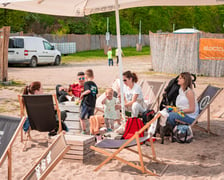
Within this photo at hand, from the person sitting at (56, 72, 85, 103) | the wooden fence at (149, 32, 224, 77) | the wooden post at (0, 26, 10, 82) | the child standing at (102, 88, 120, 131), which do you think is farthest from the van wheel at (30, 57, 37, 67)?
the child standing at (102, 88, 120, 131)

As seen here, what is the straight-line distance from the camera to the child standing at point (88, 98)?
742 centimetres

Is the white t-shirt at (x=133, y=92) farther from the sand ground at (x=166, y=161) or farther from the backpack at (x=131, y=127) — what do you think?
the backpack at (x=131, y=127)

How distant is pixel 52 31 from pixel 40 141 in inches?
1552

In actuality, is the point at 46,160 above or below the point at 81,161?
above

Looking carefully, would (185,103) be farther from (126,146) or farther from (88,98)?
(126,146)

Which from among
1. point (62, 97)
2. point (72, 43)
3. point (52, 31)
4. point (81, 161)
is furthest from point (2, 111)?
point (52, 31)

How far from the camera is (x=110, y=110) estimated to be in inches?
291

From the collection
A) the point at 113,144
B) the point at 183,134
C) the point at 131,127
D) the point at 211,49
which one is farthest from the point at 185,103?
the point at 211,49

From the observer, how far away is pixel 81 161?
236 inches

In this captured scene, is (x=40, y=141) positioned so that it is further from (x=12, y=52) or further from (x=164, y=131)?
(x=12, y=52)

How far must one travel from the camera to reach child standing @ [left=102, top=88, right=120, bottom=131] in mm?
7398

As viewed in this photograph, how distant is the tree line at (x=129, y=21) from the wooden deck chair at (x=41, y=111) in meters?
29.4

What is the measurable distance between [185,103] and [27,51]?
1573 centimetres

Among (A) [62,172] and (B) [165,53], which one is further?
(B) [165,53]
